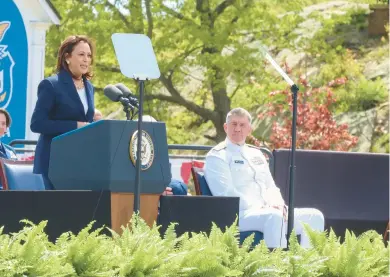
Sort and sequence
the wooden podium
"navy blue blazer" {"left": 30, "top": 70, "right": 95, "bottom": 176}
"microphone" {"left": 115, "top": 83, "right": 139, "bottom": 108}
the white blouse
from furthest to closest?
the white blouse
"navy blue blazer" {"left": 30, "top": 70, "right": 95, "bottom": 176}
"microphone" {"left": 115, "top": 83, "right": 139, "bottom": 108}
the wooden podium

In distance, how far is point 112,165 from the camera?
6.41m

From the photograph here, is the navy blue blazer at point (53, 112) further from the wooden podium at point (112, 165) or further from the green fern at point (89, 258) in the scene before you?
the green fern at point (89, 258)

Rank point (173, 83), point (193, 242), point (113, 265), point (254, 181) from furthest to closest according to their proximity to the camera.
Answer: point (173, 83) → point (254, 181) → point (193, 242) → point (113, 265)

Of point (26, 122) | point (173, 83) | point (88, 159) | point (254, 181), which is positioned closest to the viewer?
point (88, 159)

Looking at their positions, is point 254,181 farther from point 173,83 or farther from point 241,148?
point 173,83

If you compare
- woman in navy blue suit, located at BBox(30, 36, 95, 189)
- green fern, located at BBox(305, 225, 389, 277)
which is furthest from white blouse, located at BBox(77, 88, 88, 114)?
green fern, located at BBox(305, 225, 389, 277)

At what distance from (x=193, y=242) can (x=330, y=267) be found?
2.04ft

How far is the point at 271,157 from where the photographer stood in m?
9.95

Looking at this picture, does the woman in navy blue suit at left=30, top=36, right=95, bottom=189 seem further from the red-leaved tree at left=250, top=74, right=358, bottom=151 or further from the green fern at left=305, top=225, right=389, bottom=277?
the red-leaved tree at left=250, top=74, right=358, bottom=151

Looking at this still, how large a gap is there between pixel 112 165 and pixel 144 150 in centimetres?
25

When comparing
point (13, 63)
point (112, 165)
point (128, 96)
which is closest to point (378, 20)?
point (13, 63)

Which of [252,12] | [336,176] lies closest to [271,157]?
[336,176]

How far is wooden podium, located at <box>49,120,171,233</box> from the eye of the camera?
6414 mm

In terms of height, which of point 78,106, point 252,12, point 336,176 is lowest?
point 336,176
